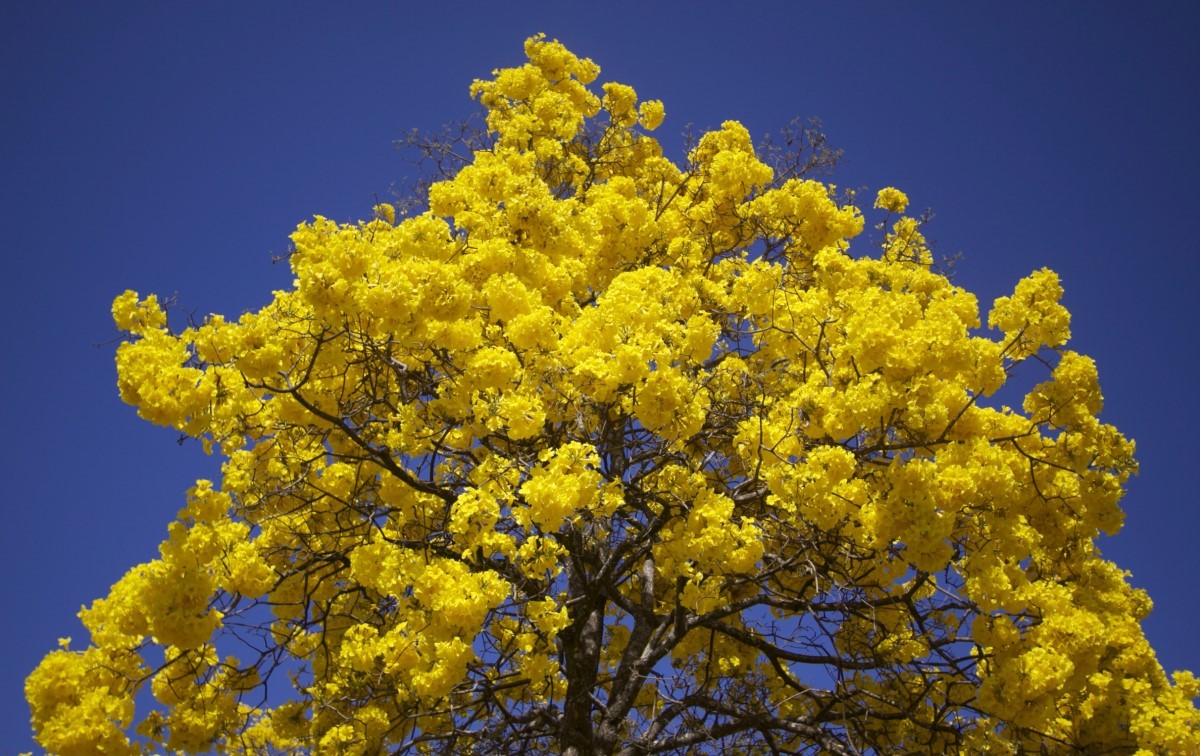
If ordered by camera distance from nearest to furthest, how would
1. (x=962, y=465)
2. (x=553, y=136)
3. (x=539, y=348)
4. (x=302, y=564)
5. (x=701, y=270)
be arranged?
1. (x=962, y=465)
2. (x=539, y=348)
3. (x=302, y=564)
4. (x=701, y=270)
5. (x=553, y=136)

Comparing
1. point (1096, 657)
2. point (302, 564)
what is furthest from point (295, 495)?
point (1096, 657)

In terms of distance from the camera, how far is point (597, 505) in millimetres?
5996

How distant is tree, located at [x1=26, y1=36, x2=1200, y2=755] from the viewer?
5844 mm

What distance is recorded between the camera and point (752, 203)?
9.61 meters

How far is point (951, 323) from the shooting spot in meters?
6.26

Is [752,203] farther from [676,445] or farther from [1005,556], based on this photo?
[1005,556]

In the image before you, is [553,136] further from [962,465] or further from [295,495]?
[962,465]

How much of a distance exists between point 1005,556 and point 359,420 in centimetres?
498

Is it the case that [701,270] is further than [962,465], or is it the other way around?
[701,270]

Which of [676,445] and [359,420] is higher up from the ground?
[359,420]

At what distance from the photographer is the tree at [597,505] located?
584 cm

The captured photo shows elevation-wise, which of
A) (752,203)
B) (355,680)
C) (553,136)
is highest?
(553,136)

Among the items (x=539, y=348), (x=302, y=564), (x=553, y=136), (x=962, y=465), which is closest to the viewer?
(x=962, y=465)

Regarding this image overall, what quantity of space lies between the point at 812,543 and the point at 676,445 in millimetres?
1181
